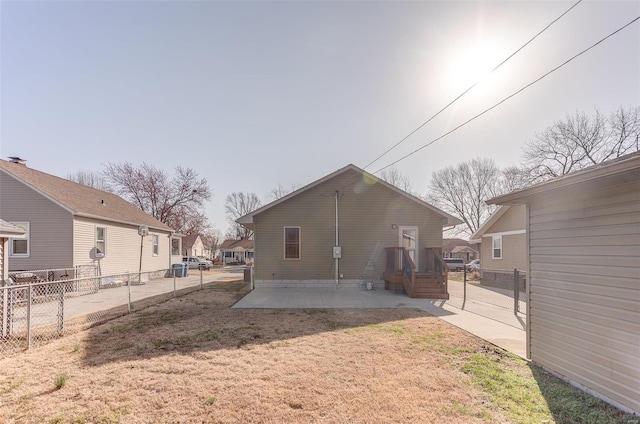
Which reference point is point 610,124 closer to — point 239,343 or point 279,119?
point 279,119

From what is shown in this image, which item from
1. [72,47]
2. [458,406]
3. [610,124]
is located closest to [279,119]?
[72,47]

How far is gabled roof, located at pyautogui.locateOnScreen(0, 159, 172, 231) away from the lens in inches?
456

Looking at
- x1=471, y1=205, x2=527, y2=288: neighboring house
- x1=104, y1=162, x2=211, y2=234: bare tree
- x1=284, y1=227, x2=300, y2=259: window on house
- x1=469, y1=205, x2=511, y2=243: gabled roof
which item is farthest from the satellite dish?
x1=469, y1=205, x2=511, y2=243: gabled roof

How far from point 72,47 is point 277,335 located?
370 inches

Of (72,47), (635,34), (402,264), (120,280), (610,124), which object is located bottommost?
(120,280)

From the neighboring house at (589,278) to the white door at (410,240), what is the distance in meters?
7.85

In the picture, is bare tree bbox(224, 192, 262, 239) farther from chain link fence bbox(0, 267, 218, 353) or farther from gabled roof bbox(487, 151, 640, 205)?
gabled roof bbox(487, 151, 640, 205)

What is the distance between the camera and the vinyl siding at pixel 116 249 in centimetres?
1212

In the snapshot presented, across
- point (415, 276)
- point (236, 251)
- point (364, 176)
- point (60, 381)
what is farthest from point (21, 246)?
point (236, 251)

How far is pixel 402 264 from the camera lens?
1191cm

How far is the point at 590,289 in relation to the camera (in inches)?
143

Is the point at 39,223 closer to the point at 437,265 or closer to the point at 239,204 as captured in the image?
the point at 437,265

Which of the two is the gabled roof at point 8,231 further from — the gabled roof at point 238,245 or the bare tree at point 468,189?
the gabled roof at point 238,245

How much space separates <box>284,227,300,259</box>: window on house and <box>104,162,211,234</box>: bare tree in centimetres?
2325
